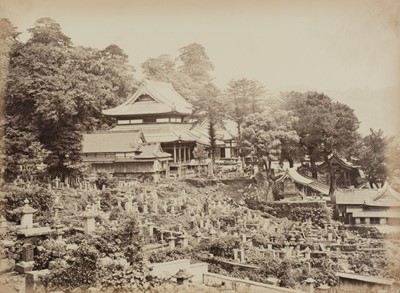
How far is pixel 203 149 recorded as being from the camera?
11.5 feet

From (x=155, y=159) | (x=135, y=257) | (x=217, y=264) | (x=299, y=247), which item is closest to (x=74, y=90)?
(x=155, y=159)

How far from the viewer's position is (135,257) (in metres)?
3.24

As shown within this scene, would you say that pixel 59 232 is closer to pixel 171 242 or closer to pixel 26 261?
pixel 26 261

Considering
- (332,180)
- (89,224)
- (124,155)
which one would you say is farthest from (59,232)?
(332,180)

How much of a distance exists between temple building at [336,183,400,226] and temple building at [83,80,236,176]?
2.55ft

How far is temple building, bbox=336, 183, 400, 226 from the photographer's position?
323 cm

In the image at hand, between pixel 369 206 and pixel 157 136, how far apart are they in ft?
4.68

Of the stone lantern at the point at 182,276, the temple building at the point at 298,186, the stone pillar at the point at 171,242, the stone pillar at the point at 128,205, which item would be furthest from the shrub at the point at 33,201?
the temple building at the point at 298,186

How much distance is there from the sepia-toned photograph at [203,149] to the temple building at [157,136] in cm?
1

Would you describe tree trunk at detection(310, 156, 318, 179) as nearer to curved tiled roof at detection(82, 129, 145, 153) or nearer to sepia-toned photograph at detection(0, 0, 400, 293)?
sepia-toned photograph at detection(0, 0, 400, 293)

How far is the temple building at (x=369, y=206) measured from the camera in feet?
10.6

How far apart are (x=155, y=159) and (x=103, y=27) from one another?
901 millimetres

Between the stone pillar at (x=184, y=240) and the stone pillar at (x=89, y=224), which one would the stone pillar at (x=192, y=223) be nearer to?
the stone pillar at (x=184, y=240)

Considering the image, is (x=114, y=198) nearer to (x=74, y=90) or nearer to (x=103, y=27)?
(x=74, y=90)
